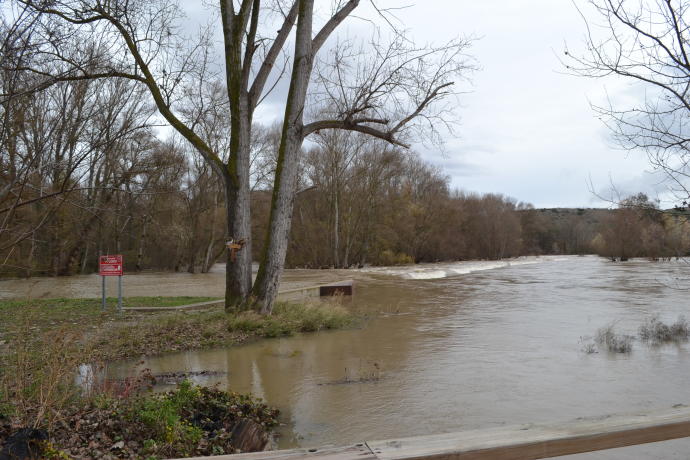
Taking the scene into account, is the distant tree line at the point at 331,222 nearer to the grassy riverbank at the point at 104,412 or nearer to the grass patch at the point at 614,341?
the grass patch at the point at 614,341

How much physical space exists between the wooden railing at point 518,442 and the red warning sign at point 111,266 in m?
13.0

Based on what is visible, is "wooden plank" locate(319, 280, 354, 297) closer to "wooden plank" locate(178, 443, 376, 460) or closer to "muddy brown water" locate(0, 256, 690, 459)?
"muddy brown water" locate(0, 256, 690, 459)

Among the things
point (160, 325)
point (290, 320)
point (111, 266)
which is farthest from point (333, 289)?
point (160, 325)

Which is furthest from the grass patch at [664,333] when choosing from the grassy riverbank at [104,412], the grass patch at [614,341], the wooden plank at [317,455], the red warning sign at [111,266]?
the red warning sign at [111,266]

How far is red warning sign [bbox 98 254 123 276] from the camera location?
559 inches

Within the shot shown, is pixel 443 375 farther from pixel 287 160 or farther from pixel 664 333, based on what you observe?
pixel 664 333

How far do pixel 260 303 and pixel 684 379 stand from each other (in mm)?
8793

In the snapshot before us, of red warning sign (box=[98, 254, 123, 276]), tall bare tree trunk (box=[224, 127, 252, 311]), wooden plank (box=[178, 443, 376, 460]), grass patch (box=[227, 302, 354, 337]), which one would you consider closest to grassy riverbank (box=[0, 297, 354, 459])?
wooden plank (box=[178, 443, 376, 460])

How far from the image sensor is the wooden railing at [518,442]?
2.46 metres

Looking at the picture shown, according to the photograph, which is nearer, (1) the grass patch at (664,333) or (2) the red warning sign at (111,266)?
(1) the grass patch at (664,333)

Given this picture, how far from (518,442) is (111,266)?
45.0 feet

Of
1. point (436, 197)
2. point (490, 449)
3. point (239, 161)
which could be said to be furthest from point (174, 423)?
point (436, 197)

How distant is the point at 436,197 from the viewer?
64375 mm

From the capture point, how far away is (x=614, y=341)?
38.0 ft
